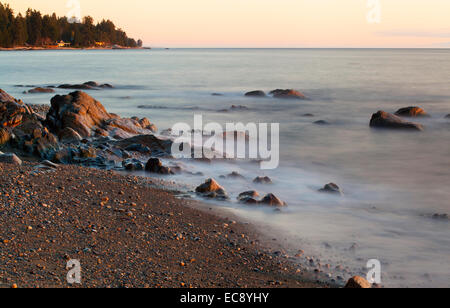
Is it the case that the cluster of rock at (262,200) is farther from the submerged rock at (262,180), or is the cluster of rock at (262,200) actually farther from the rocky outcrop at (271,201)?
the submerged rock at (262,180)

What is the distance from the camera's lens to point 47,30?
123 meters

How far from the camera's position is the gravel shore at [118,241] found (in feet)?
13.7

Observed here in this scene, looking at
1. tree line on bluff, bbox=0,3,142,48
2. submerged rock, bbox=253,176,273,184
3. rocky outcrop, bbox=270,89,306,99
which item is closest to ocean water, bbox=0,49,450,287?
submerged rock, bbox=253,176,273,184

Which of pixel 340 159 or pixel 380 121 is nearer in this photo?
pixel 340 159

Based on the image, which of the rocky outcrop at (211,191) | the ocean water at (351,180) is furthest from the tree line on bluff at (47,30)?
the rocky outcrop at (211,191)

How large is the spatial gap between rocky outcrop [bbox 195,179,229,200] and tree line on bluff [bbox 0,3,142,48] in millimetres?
117086

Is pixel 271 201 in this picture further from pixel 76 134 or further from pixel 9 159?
pixel 76 134

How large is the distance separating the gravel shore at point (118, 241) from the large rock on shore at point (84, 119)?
383cm

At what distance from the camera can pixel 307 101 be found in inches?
903
